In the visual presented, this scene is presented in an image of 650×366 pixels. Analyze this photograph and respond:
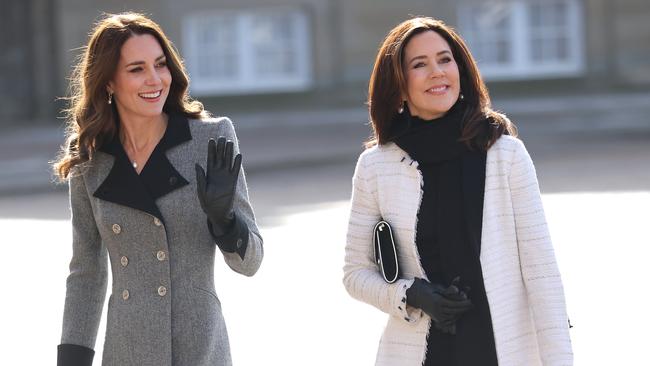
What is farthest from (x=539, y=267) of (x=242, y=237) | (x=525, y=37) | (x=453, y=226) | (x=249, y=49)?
(x=525, y=37)

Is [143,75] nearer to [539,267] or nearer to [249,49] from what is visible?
[539,267]

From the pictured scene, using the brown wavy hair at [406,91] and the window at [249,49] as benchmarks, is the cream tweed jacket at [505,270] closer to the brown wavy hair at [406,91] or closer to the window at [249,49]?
the brown wavy hair at [406,91]

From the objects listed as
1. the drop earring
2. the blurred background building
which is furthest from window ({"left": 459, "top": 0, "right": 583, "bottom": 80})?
the drop earring

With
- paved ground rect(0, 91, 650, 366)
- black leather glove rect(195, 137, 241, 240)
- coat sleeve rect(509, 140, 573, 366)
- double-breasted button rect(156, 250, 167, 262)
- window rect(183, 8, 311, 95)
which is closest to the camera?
black leather glove rect(195, 137, 241, 240)

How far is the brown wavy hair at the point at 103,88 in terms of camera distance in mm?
3670

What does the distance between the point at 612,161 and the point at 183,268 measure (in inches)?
456

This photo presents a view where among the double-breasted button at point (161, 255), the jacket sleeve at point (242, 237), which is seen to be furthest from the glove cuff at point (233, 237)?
the double-breasted button at point (161, 255)

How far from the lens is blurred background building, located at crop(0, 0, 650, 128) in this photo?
75.6 feet

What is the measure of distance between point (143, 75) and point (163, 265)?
51cm

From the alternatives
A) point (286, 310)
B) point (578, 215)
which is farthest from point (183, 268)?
point (578, 215)

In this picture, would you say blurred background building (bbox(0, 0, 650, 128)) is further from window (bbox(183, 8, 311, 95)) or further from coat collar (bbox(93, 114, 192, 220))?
coat collar (bbox(93, 114, 192, 220))

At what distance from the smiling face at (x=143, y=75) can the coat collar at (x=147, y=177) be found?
84 mm

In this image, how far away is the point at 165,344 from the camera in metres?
3.58

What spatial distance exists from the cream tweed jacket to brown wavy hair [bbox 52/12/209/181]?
2.05 ft
